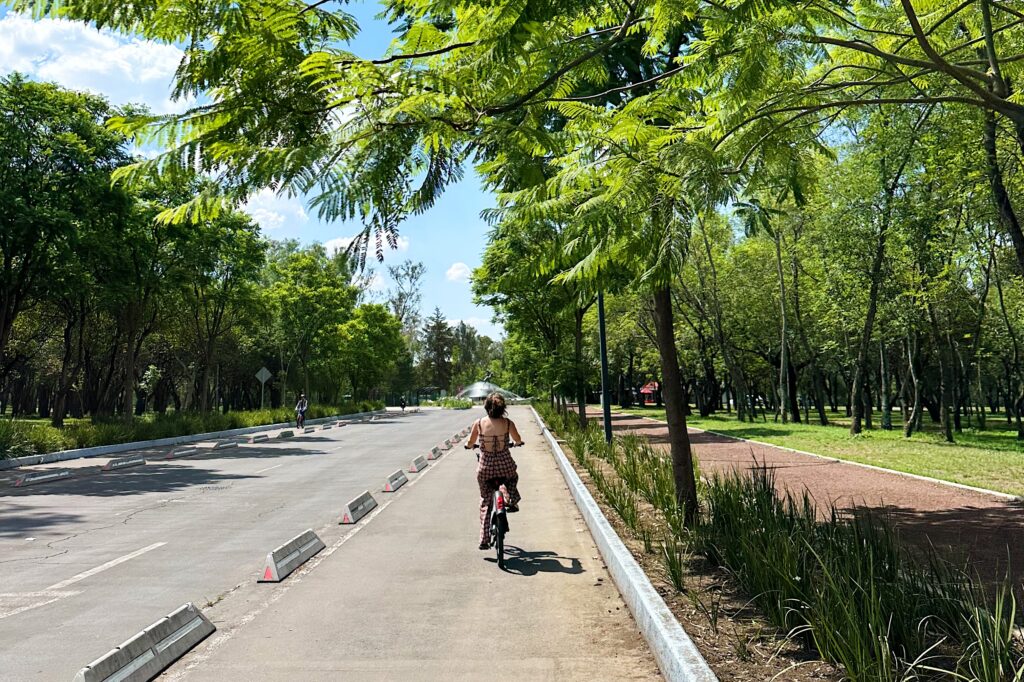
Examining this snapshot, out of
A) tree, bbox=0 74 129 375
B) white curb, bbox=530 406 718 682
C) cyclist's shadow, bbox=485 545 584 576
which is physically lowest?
cyclist's shadow, bbox=485 545 584 576

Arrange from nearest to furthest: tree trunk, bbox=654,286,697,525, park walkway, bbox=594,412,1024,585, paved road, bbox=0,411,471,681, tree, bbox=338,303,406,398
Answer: paved road, bbox=0,411,471,681 → park walkway, bbox=594,412,1024,585 → tree trunk, bbox=654,286,697,525 → tree, bbox=338,303,406,398

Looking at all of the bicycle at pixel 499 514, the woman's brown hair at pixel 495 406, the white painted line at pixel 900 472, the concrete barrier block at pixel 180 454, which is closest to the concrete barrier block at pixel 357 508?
the bicycle at pixel 499 514

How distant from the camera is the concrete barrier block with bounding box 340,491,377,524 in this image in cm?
1010

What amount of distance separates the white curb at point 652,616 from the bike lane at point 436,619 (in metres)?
0.12

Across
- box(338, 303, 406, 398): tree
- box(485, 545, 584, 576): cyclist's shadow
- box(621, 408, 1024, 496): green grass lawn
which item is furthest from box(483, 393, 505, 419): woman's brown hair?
box(338, 303, 406, 398): tree

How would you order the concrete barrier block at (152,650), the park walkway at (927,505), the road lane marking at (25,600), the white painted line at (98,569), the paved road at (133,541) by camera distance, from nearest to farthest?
the concrete barrier block at (152,650) < the paved road at (133,541) < the road lane marking at (25,600) < the white painted line at (98,569) < the park walkway at (927,505)

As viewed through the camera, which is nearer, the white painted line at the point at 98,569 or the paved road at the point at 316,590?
the paved road at the point at 316,590

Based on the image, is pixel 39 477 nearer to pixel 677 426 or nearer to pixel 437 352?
pixel 677 426

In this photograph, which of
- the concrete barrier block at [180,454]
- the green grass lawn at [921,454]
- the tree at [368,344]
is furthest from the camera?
the tree at [368,344]

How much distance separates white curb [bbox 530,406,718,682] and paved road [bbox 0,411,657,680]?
0.52 ft

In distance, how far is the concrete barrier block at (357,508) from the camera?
10.1 metres

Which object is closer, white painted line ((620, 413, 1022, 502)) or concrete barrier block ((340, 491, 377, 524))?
concrete barrier block ((340, 491, 377, 524))

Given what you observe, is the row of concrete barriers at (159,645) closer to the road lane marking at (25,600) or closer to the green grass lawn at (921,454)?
the road lane marking at (25,600)

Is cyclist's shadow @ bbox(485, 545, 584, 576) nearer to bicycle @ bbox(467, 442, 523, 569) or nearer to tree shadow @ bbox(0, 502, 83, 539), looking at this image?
bicycle @ bbox(467, 442, 523, 569)
